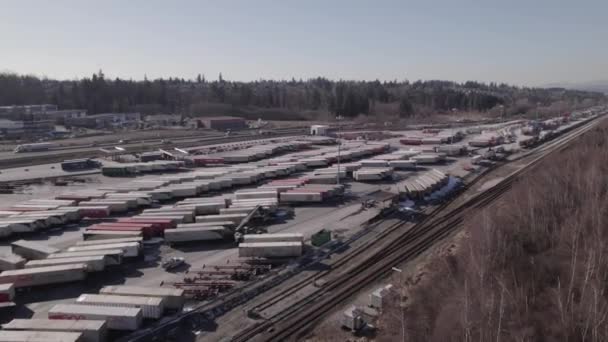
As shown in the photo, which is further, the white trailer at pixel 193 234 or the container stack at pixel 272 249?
the white trailer at pixel 193 234

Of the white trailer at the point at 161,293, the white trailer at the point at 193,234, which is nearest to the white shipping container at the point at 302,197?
the white trailer at the point at 193,234

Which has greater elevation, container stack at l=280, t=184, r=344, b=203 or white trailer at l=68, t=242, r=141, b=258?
container stack at l=280, t=184, r=344, b=203

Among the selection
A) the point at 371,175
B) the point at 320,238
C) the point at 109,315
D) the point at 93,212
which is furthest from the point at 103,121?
the point at 109,315

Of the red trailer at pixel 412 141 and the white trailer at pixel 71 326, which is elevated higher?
the red trailer at pixel 412 141

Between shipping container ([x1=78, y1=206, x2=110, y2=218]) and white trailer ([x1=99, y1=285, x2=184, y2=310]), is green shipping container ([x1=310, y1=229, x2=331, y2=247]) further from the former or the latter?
shipping container ([x1=78, y1=206, x2=110, y2=218])

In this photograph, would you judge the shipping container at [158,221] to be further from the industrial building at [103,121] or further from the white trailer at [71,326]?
the industrial building at [103,121]

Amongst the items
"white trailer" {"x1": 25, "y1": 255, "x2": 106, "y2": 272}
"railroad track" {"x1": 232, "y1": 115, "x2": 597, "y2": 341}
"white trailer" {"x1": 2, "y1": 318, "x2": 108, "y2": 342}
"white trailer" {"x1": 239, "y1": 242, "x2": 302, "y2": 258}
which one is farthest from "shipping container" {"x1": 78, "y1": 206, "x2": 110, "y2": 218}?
"railroad track" {"x1": 232, "y1": 115, "x2": 597, "y2": 341}
